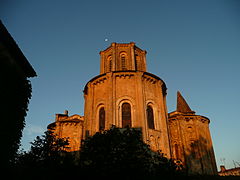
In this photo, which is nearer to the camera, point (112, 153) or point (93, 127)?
point (112, 153)

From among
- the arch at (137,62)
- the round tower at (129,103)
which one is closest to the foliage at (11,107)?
the round tower at (129,103)

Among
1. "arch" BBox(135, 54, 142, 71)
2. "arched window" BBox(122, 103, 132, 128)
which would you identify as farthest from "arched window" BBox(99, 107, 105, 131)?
"arch" BBox(135, 54, 142, 71)

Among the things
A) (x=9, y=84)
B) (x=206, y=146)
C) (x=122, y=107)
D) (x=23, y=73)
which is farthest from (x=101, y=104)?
(x=206, y=146)

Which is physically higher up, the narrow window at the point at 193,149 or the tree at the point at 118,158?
the narrow window at the point at 193,149

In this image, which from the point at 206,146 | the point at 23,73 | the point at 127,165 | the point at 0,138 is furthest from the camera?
the point at 206,146

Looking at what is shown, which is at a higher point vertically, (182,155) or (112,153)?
(182,155)

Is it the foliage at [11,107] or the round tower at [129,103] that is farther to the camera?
the round tower at [129,103]

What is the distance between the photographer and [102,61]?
26.5 metres

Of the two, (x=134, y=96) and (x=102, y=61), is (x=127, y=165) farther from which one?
(x=102, y=61)

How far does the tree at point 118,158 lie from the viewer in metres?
A: 10.4

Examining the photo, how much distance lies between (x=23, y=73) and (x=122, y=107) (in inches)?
359

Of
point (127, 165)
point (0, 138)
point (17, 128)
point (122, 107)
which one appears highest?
point (122, 107)

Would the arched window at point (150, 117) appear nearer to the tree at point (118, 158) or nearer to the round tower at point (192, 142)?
the round tower at point (192, 142)

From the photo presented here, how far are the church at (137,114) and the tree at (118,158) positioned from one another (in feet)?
16.0
